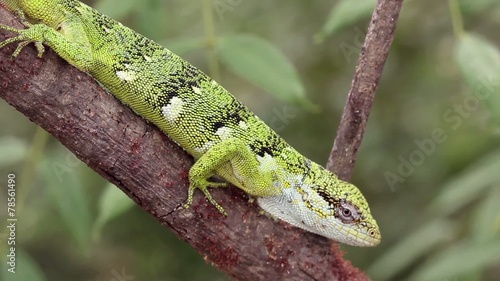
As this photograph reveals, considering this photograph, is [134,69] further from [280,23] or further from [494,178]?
[280,23]

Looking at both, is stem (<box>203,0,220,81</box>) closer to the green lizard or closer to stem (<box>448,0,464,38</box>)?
the green lizard

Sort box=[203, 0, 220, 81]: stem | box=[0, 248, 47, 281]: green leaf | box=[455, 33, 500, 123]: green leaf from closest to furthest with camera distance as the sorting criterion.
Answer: box=[455, 33, 500, 123]: green leaf → box=[0, 248, 47, 281]: green leaf → box=[203, 0, 220, 81]: stem

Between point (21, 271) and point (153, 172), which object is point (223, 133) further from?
point (21, 271)

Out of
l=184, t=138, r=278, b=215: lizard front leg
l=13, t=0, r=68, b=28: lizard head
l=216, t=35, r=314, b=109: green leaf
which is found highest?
l=216, t=35, r=314, b=109: green leaf

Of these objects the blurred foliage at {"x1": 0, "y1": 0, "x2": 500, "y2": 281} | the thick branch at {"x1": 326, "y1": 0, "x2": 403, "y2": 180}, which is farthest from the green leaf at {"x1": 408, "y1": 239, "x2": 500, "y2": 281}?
the blurred foliage at {"x1": 0, "y1": 0, "x2": 500, "y2": 281}

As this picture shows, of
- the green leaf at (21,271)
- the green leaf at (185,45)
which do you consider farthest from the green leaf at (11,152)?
the green leaf at (185,45)

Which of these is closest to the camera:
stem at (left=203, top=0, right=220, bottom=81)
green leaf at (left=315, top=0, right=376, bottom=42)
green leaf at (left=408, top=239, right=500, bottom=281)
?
green leaf at (left=408, top=239, right=500, bottom=281)

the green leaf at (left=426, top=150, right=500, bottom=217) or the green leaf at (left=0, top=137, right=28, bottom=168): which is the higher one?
the green leaf at (left=426, top=150, right=500, bottom=217)

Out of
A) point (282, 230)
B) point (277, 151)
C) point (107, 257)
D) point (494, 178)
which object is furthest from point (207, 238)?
point (107, 257)
